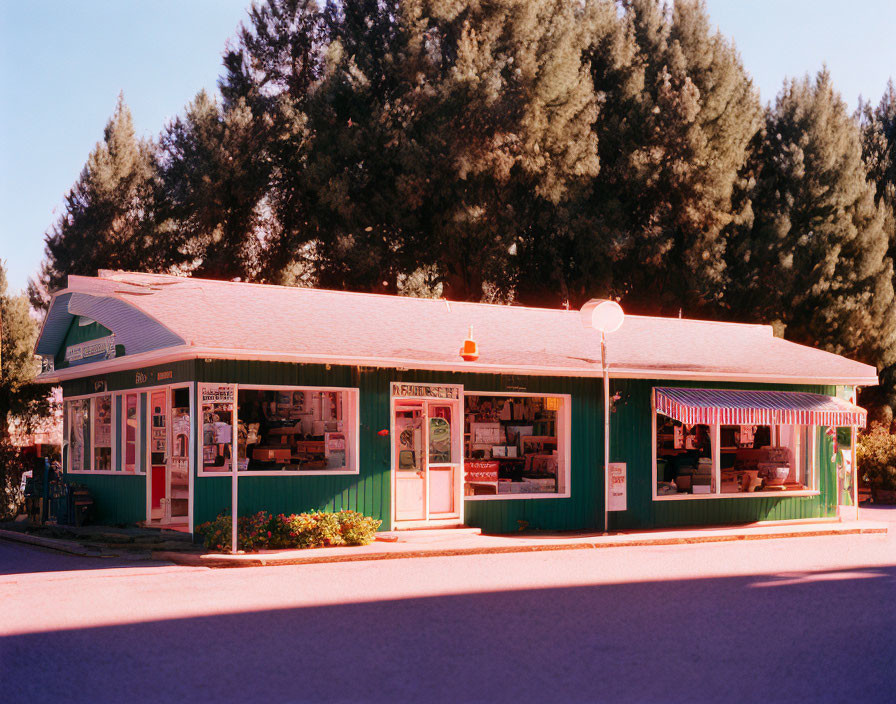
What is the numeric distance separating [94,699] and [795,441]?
58.7 ft

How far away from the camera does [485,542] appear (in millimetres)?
16312

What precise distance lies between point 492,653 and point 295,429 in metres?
9.32

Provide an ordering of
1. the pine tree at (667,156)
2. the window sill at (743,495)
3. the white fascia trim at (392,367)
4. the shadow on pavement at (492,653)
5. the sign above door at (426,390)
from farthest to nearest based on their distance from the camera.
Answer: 1. the pine tree at (667,156)
2. the window sill at (743,495)
3. the sign above door at (426,390)
4. the white fascia trim at (392,367)
5. the shadow on pavement at (492,653)

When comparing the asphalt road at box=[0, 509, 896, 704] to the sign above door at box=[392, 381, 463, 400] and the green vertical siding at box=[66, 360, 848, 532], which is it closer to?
the green vertical siding at box=[66, 360, 848, 532]

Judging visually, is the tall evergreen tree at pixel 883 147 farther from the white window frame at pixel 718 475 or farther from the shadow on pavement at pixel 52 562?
the shadow on pavement at pixel 52 562

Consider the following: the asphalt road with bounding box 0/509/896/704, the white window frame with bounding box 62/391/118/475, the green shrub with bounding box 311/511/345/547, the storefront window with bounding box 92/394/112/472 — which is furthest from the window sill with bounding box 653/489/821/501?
the storefront window with bounding box 92/394/112/472

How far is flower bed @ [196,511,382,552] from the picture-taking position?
15250 millimetres

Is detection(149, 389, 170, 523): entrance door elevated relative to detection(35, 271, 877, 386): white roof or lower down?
lower down

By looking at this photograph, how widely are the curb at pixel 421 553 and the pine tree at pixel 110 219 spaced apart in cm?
2242

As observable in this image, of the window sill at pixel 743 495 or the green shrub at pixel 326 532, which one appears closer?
the green shrub at pixel 326 532

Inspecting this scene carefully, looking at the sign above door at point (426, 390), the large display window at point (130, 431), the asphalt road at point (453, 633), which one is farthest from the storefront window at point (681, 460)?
the large display window at point (130, 431)

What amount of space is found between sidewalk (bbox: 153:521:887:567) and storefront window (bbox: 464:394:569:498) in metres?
0.95

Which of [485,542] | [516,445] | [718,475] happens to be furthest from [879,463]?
[485,542]

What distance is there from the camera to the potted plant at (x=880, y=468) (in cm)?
2802
